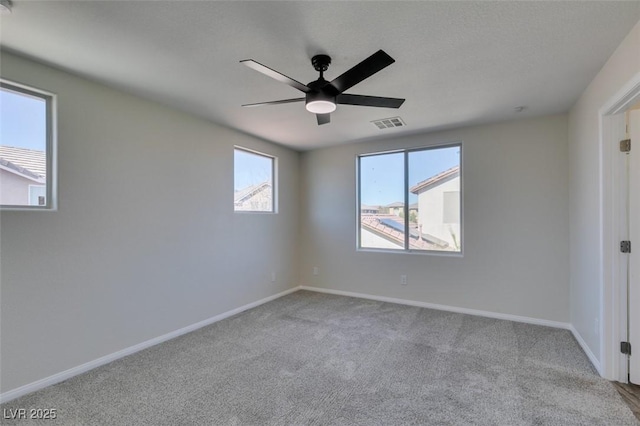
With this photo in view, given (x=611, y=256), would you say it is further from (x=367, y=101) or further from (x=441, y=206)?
(x=367, y=101)

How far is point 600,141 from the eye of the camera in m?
2.34

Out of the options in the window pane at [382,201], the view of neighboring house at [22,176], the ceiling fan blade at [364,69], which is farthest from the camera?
the window pane at [382,201]

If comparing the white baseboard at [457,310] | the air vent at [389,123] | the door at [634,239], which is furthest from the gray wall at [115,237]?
the door at [634,239]

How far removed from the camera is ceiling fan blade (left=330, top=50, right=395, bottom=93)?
1.65m

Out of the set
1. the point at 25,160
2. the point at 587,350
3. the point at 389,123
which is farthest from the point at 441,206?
the point at 25,160

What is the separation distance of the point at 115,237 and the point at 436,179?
3902mm

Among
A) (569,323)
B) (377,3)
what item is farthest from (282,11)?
(569,323)

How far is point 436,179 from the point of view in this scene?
4.18 metres

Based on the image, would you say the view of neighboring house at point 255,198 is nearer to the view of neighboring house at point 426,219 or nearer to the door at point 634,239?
the view of neighboring house at point 426,219

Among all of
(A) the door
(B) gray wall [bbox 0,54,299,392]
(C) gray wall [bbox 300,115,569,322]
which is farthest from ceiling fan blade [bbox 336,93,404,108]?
(C) gray wall [bbox 300,115,569,322]

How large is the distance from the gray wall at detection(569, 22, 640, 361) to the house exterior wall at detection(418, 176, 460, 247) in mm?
1230

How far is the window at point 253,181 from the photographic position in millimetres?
4145

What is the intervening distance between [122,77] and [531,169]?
173 inches

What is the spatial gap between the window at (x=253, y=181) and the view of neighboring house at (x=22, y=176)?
199 centimetres
